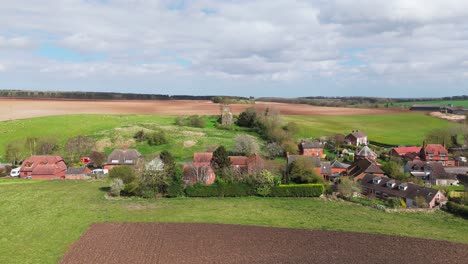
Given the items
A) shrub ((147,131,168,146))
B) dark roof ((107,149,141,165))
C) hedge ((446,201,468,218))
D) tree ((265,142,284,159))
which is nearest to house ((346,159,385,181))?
hedge ((446,201,468,218))

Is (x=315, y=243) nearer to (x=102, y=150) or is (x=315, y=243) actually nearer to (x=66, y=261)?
(x=66, y=261)

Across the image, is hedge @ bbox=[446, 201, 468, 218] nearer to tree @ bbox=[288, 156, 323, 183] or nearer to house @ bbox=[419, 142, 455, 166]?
tree @ bbox=[288, 156, 323, 183]

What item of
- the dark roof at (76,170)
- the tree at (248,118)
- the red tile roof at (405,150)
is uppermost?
the tree at (248,118)

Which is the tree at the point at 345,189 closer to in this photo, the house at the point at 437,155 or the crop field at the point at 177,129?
the crop field at the point at 177,129

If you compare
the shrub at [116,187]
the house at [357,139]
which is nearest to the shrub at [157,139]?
the shrub at [116,187]

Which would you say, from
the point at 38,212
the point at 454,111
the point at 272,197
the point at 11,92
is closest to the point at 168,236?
the point at 38,212

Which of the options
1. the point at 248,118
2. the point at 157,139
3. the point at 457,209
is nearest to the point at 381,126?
the point at 248,118
